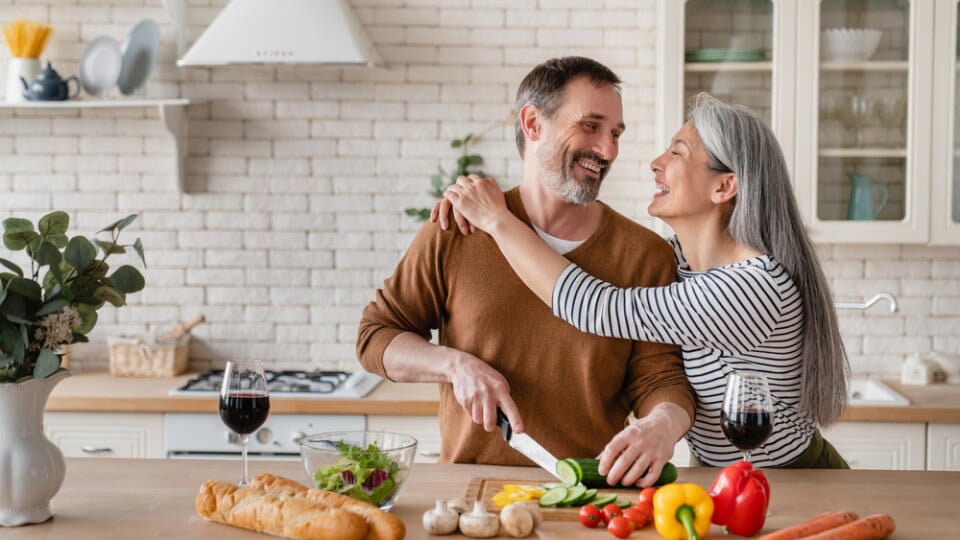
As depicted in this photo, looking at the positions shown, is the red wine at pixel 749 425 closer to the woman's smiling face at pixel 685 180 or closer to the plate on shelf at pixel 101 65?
the woman's smiling face at pixel 685 180

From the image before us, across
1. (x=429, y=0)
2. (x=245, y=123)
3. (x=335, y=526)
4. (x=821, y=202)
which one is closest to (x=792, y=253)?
(x=335, y=526)

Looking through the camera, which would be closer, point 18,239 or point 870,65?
point 18,239

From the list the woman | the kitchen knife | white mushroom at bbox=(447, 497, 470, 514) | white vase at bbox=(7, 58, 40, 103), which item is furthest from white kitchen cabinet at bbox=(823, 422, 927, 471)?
white vase at bbox=(7, 58, 40, 103)

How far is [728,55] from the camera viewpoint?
392 centimetres

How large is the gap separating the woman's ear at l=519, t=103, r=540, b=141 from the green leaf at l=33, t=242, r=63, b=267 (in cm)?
118

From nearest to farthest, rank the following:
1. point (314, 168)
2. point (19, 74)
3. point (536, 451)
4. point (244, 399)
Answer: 1. point (244, 399)
2. point (536, 451)
3. point (19, 74)
4. point (314, 168)

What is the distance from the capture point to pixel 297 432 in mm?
3709

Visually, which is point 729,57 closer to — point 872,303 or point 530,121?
point 872,303

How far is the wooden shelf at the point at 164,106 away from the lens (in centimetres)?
401

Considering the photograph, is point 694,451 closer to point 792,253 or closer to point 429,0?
point 792,253

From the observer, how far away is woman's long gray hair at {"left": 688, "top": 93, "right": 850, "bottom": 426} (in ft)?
7.73

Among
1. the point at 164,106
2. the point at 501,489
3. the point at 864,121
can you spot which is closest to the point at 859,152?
the point at 864,121

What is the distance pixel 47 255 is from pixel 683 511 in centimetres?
114

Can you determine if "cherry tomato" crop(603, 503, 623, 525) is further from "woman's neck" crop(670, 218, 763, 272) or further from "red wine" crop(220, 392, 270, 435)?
"woman's neck" crop(670, 218, 763, 272)
